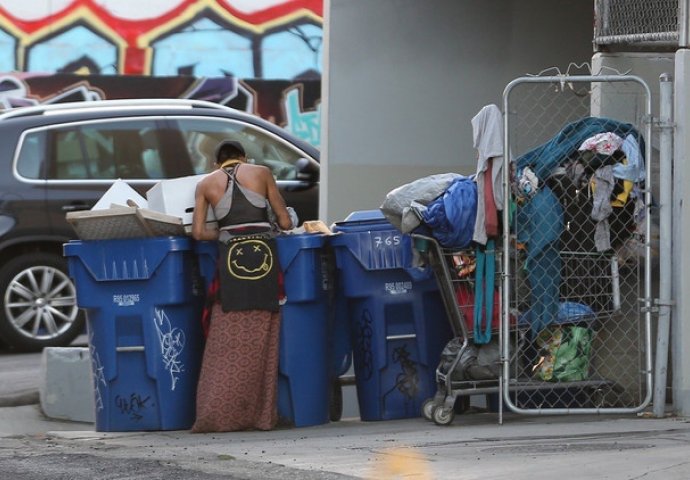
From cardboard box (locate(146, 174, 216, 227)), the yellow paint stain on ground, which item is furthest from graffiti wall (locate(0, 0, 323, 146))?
the yellow paint stain on ground

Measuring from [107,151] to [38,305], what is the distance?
1365 millimetres

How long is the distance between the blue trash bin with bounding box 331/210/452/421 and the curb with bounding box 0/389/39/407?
2.54 metres

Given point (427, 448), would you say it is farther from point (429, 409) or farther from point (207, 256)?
point (207, 256)

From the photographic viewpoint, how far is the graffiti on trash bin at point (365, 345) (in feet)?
28.6

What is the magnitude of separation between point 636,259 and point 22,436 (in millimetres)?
3636

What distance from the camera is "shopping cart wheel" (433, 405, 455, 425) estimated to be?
8.34 meters

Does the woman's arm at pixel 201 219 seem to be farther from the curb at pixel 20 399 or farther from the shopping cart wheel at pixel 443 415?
the curb at pixel 20 399

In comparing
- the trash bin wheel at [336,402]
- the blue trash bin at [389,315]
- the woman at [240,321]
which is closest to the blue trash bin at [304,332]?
the woman at [240,321]

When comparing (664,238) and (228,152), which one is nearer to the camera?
(664,238)

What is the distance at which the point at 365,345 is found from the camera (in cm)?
877

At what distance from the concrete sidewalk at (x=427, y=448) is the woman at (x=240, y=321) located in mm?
157

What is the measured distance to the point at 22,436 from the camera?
8.73m

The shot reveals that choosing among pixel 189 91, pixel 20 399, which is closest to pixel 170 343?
pixel 20 399

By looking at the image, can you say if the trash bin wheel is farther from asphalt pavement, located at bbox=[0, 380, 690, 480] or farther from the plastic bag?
the plastic bag
